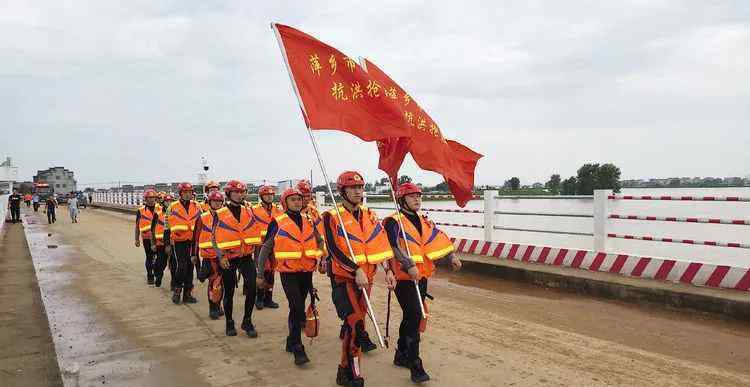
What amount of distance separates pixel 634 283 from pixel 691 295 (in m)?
0.80

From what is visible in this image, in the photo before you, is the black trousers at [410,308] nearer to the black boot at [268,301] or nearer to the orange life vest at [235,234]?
the orange life vest at [235,234]

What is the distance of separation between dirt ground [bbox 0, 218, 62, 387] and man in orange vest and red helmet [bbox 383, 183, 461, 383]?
10.2ft

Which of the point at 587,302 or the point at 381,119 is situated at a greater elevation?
the point at 381,119

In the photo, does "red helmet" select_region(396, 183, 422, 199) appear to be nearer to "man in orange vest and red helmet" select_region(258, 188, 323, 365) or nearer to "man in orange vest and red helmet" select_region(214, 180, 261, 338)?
"man in orange vest and red helmet" select_region(258, 188, 323, 365)

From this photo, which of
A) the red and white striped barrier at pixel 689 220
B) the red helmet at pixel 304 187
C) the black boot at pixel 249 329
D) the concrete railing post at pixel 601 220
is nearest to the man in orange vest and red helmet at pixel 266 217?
the red helmet at pixel 304 187

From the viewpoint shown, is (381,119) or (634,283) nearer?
(381,119)

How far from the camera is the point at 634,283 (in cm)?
737

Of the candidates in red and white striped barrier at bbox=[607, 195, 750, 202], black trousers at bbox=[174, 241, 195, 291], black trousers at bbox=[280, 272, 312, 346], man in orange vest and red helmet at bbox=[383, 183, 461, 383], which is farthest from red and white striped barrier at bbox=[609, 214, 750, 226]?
black trousers at bbox=[174, 241, 195, 291]

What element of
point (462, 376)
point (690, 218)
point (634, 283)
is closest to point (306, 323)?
point (462, 376)

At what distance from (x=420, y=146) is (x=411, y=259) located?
50.6 inches

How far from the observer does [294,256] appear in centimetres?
507

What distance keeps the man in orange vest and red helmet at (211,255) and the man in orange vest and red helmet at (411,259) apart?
2.77 metres

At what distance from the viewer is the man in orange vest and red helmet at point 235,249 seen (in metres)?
6.09

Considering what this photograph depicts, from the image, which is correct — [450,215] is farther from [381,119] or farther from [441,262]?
[381,119]
